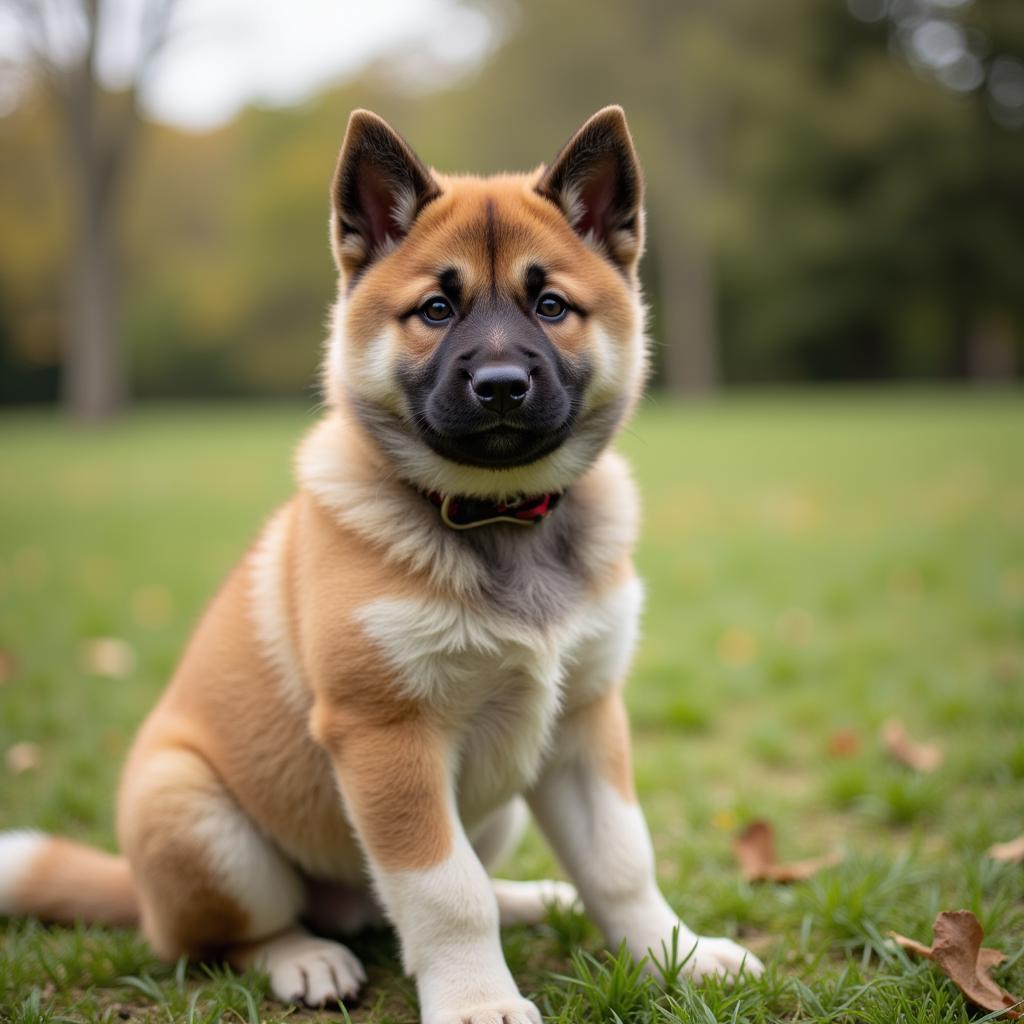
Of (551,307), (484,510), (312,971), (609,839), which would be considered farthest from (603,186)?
(312,971)

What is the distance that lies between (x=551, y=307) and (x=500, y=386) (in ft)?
1.19

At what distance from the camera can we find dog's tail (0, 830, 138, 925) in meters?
2.81

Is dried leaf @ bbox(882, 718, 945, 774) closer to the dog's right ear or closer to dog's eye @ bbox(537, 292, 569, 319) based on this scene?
dog's eye @ bbox(537, 292, 569, 319)

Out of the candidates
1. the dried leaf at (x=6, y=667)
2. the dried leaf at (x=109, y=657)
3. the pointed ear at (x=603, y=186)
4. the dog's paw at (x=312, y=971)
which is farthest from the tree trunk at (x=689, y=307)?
the dog's paw at (x=312, y=971)

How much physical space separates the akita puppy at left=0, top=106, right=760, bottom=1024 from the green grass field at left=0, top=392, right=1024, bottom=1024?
0.61ft

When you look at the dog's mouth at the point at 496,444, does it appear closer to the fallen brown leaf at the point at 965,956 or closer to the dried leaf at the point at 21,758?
the fallen brown leaf at the point at 965,956

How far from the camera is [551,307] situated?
8.25 feet

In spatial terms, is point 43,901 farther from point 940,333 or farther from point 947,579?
point 940,333

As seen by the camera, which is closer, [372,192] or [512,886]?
[372,192]

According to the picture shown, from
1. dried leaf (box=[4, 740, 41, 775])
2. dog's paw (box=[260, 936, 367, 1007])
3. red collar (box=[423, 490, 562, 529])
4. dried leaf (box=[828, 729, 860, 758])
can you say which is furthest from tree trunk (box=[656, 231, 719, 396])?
dog's paw (box=[260, 936, 367, 1007])

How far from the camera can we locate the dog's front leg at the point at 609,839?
2.46m

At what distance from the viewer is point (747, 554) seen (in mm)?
7309

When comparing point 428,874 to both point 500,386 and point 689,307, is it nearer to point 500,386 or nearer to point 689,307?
point 500,386

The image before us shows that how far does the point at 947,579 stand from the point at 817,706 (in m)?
2.36
